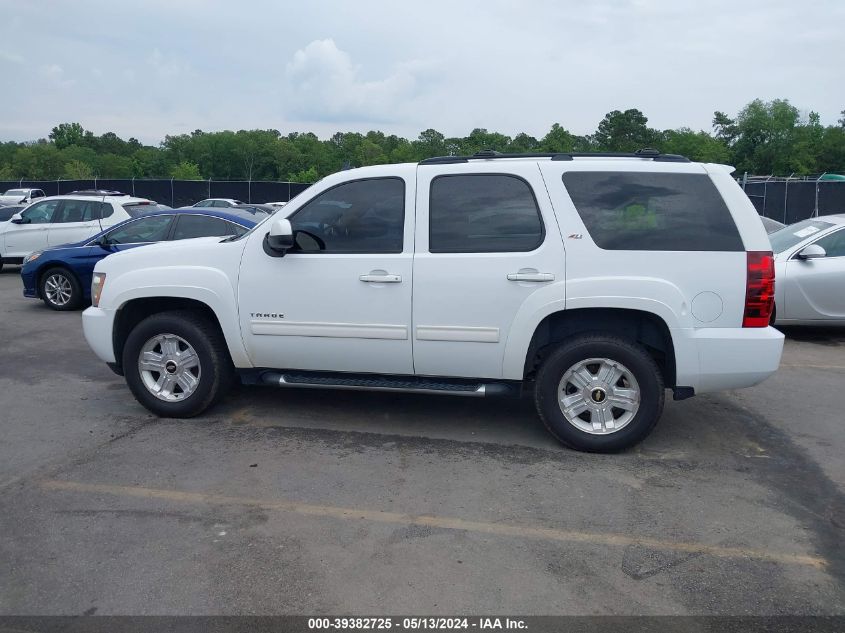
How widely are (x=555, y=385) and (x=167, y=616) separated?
2963 mm

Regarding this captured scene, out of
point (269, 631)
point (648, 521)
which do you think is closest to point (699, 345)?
point (648, 521)

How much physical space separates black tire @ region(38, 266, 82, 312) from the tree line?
44.4 metres

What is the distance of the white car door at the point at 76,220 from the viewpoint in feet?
48.4

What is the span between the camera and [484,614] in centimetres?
343

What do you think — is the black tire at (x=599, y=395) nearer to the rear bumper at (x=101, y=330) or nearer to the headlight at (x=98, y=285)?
the rear bumper at (x=101, y=330)

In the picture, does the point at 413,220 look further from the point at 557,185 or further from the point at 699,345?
the point at 699,345

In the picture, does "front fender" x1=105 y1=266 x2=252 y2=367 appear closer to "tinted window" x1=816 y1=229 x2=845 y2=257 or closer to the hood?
the hood

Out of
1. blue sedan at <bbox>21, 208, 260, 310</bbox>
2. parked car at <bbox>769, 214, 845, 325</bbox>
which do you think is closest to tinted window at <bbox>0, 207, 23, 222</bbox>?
blue sedan at <bbox>21, 208, 260, 310</bbox>

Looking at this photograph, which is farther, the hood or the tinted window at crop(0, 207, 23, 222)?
the tinted window at crop(0, 207, 23, 222)

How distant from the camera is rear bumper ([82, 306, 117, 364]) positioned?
623 cm

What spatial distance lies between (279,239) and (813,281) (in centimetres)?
677

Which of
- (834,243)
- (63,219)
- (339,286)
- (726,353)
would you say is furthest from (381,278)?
(63,219)

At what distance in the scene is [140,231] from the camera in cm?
1151

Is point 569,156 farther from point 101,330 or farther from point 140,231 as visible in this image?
point 140,231
